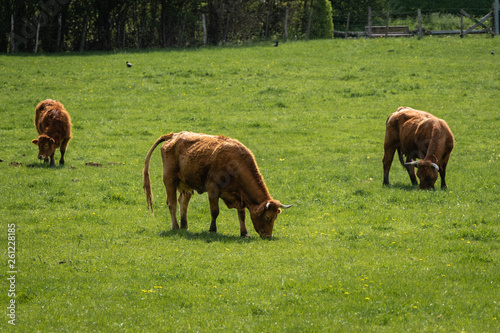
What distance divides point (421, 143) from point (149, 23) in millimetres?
34695

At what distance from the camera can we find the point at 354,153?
2234 cm

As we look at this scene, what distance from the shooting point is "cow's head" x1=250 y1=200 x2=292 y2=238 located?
40.8 ft

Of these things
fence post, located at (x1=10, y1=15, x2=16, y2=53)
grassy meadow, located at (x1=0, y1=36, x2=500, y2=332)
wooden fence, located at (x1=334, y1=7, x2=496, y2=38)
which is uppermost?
wooden fence, located at (x1=334, y1=7, x2=496, y2=38)

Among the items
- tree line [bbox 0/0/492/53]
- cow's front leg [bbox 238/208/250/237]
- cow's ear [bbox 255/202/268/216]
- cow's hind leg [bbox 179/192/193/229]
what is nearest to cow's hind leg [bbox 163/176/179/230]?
cow's hind leg [bbox 179/192/193/229]

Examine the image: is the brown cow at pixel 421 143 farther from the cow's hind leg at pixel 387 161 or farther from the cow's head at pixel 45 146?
the cow's head at pixel 45 146

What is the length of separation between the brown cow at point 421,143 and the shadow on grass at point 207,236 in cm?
618

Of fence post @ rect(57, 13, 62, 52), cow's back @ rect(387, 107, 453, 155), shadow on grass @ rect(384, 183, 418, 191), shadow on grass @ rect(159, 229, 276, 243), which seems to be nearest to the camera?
shadow on grass @ rect(159, 229, 276, 243)

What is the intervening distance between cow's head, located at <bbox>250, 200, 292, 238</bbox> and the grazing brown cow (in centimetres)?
1061

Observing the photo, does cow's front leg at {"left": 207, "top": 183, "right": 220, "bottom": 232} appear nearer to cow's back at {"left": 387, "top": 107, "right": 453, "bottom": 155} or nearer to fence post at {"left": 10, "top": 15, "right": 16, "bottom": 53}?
cow's back at {"left": 387, "top": 107, "right": 453, "bottom": 155}

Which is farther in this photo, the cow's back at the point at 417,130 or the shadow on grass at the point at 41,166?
the shadow on grass at the point at 41,166

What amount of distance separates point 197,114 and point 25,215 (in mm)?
13906

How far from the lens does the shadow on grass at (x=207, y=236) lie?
12.4m

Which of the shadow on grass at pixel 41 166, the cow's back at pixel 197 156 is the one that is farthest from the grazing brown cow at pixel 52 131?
the cow's back at pixel 197 156

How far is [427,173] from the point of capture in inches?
650
